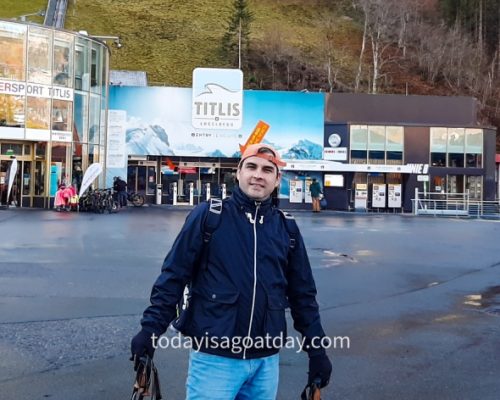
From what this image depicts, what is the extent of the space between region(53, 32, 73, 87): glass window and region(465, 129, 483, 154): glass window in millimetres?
23129

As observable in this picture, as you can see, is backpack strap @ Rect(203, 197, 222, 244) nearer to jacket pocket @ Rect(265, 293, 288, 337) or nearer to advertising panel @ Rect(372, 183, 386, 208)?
jacket pocket @ Rect(265, 293, 288, 337)

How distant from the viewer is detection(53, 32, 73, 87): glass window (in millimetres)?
31375

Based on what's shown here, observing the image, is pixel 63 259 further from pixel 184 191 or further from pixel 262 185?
pixel 184 191

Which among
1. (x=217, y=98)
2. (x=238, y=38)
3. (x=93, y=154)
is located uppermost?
(x=238, y=38)

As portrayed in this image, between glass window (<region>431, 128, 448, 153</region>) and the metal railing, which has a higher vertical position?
glass window (<region>431, 128, 448, 153</region>)

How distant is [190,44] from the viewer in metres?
Result: 72.1

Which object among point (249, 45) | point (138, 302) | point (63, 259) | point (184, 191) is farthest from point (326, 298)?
point (249, 45)

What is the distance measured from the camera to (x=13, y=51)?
99.8ft

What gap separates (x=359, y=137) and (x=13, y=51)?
64.6 feet

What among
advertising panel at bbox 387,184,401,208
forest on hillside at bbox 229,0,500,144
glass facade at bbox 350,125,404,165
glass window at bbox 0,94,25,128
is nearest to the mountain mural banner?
glass facade at bbox 350,125,404,165

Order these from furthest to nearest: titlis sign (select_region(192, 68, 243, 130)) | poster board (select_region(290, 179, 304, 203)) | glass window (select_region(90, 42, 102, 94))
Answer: poster board (select_region(290, 179, 304, 203)), titlis sign (select_region(192, 68, 243, 130)), glass window (select_region(90, 42, 102, 94))

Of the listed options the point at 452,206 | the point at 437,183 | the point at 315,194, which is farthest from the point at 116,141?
the point at 452,206

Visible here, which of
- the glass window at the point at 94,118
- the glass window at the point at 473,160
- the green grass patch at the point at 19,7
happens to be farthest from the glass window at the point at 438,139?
the green grass patch at the point at 19,7

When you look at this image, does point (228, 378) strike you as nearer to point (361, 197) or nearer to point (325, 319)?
point (325, 319)
